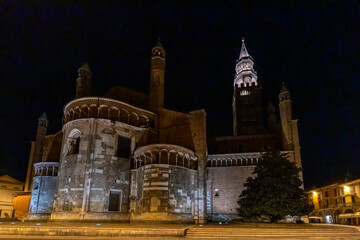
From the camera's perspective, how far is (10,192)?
49750 mm

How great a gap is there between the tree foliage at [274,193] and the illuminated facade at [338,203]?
1729 centimetres

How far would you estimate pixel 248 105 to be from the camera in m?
55.0

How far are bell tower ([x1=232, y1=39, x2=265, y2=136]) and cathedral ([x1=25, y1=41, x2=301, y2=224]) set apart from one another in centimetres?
1192

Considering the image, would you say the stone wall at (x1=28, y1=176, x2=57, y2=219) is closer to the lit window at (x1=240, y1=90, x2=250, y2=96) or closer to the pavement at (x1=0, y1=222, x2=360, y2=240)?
the pavement at (x1=0, y1=222, x2=360, y2=240)

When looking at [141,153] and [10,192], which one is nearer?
[141,153]

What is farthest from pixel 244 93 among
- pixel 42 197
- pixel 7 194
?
pixel 7 194

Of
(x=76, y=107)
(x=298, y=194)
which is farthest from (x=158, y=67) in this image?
(x=298, y=194)

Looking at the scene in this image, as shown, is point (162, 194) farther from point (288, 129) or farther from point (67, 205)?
point (288, 129)

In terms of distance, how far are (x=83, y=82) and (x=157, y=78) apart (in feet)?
34.6

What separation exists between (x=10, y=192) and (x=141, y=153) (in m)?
33.0

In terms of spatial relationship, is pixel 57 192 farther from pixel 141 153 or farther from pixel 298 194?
pixel 298 194

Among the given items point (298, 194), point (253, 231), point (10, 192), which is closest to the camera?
point (253, 231)

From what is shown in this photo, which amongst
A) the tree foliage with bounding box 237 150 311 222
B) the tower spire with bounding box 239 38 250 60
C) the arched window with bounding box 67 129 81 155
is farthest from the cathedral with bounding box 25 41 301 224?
the tower spire with bounding box 239 38 250 60

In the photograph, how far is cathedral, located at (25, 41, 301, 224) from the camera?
1105 inches
